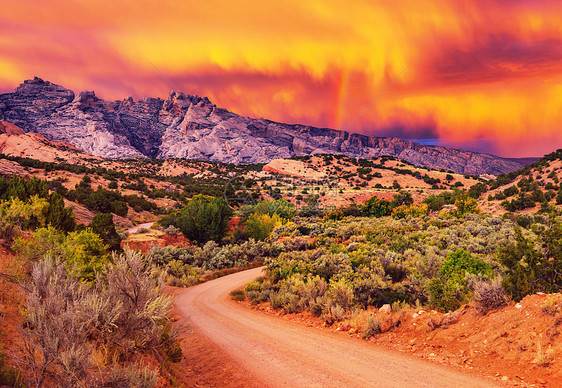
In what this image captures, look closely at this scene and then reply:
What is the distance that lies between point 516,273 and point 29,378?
11.2 meters

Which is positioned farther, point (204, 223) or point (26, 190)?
point (204, 223)

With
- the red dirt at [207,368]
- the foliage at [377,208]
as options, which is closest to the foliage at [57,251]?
the red dirt at [207,368]

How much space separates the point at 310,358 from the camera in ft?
29.9

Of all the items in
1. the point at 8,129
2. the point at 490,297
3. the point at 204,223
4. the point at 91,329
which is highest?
the point at 8,129

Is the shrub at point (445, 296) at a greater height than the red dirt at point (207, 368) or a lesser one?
greater

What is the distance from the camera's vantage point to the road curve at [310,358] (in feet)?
24.3

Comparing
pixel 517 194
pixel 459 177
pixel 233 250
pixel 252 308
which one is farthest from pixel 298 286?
pixel 459 177

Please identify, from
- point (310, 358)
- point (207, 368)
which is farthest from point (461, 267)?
point (207, 368)

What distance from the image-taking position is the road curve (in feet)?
24.3

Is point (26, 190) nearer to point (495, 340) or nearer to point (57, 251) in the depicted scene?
point (57, 251)

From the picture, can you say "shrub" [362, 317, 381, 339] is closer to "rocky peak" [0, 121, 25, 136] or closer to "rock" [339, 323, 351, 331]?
"rock" [339, 323, 351, 331]

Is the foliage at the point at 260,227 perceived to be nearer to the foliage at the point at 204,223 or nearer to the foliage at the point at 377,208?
the foliage at the point at 204,223

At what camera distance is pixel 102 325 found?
5.97 m

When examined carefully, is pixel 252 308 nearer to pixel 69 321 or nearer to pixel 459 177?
pixel 69 321
